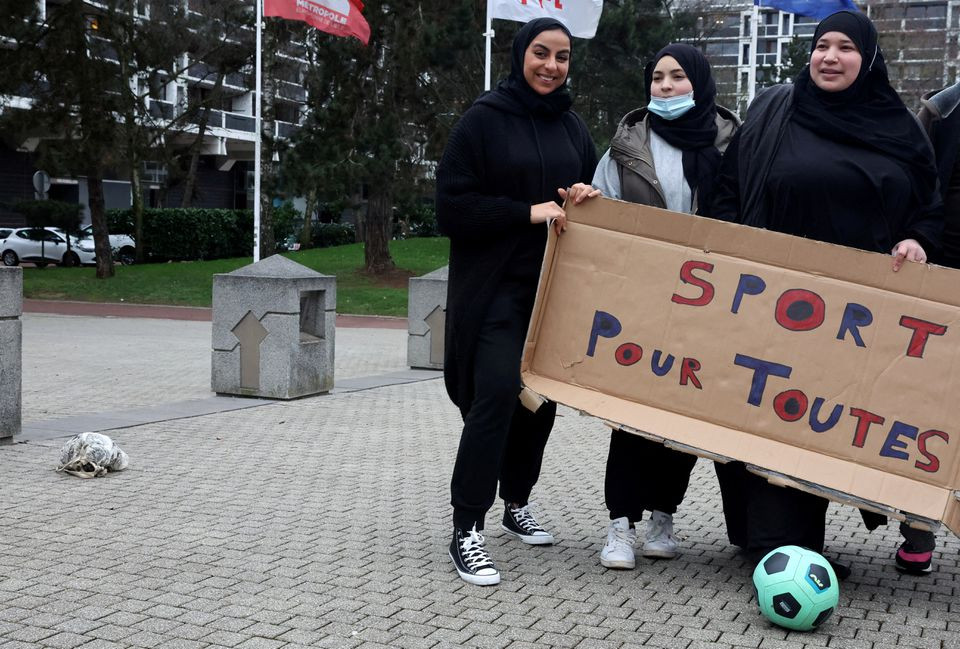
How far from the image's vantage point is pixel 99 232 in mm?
29172

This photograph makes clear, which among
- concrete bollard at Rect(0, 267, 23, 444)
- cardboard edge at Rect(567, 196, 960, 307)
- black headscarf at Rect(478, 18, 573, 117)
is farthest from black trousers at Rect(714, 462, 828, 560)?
concrete bollard at Rect(0, 267, 23, 444)

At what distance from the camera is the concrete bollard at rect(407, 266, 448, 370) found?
42.1ft

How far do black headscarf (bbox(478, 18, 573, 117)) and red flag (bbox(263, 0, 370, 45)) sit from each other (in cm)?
1618

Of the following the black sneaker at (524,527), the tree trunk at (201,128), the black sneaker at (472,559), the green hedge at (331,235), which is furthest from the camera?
the green hedge at (331,235)

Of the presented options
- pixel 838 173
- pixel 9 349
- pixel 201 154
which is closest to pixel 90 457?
pixel 9 349

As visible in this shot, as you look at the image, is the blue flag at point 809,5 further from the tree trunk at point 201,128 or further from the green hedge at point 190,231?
the tree trunk at point 201,128

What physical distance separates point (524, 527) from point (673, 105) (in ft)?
6.26

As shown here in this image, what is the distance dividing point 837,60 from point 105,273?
26501 mm

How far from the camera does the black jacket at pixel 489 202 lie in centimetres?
453

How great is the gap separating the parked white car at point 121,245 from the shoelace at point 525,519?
35568mm

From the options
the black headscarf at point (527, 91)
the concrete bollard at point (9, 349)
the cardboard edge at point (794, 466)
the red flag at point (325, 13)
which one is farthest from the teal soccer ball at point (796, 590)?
the red flag at point (325, 13)

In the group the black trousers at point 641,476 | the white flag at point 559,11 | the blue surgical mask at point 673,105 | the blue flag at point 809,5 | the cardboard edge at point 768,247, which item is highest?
the blue flag at point 809,5

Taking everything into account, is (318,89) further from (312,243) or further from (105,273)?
(312,243)

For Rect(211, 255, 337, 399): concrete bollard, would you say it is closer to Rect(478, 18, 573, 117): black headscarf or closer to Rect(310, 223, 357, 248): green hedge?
Rect(478, 18, 573, 117): black headscarf
